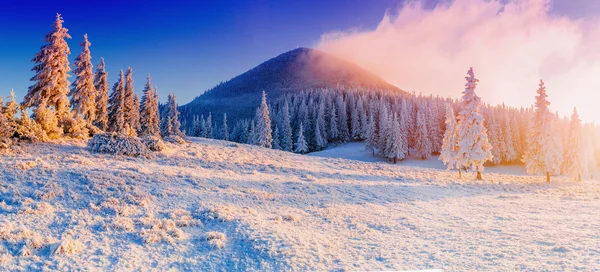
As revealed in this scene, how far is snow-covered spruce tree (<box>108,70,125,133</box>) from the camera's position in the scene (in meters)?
46.9

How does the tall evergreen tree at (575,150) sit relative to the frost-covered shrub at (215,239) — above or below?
above

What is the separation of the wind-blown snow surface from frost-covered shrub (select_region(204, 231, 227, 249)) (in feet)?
0.20

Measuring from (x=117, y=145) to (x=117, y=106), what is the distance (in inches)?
1153

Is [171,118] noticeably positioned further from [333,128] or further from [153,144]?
[333,128]

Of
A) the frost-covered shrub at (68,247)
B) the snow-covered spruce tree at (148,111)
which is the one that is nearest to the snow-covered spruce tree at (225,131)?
the snow-covered spruce tree at (148,111)

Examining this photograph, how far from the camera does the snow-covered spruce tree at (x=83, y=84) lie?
34.6 meters

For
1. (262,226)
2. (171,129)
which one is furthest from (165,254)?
(171,129)

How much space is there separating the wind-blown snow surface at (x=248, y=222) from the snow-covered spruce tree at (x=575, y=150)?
29.0 m

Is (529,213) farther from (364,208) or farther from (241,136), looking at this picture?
(241,136)

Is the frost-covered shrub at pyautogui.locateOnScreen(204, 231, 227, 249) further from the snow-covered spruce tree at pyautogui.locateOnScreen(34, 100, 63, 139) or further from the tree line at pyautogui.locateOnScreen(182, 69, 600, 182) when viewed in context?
the tree line at pyautogui.locateOnScreen(182, 69, 600, 182)

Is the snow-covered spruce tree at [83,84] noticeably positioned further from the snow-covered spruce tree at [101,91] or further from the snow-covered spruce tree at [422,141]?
the snow-covered spruce tree at [422,141]

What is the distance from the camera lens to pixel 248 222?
12820mm

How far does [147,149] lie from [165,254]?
16.4 m

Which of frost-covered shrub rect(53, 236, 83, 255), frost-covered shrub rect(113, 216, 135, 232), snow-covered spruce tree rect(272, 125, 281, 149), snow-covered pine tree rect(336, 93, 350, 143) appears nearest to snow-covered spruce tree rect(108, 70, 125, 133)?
snow-covered spruce tree rect(272, 125, 281, 149)
